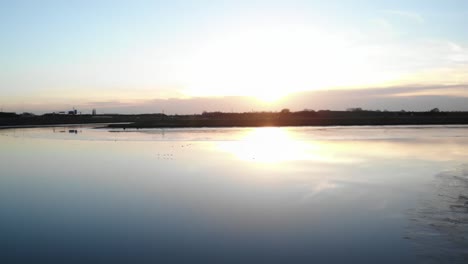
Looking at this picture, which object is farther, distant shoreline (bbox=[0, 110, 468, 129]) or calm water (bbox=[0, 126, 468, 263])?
distant shoreline (bbox=[0, 110, 468, 129])

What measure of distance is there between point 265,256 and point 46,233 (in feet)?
16.5

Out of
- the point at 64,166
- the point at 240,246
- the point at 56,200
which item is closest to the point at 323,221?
the point at 240,246

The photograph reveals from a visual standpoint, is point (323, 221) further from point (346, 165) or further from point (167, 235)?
point (346, 165)

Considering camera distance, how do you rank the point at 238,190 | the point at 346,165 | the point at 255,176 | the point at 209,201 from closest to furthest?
1. the point at 209,201
2. the point at 238,190
3. the point at 255,176
4. the point at 346,165

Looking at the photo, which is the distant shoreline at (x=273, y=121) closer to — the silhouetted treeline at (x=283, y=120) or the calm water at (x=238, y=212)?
the silhouetted treeline at (x=283, y=120)

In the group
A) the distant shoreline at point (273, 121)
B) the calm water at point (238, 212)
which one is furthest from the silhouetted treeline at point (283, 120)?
the calm water at point (238, 212)

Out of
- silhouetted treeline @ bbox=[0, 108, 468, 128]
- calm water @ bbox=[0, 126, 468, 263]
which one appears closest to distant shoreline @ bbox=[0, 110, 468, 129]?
silhouetted treeline @ bbox=[0, 108, 468, 128]

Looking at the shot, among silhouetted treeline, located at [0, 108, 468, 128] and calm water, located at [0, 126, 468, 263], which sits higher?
silhouetted treeline, located at [0, 108, 468, 128]

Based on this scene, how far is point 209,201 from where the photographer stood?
44.4 ft

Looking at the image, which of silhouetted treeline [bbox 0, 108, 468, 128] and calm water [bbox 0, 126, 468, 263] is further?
silhouetted treeline [bbox 0, 108, 468, 128]

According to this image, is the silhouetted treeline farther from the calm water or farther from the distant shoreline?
the calm water

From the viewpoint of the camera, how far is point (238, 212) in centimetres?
1206

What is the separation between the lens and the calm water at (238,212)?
29.0 feet

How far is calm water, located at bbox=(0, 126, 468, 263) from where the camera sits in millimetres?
8828
